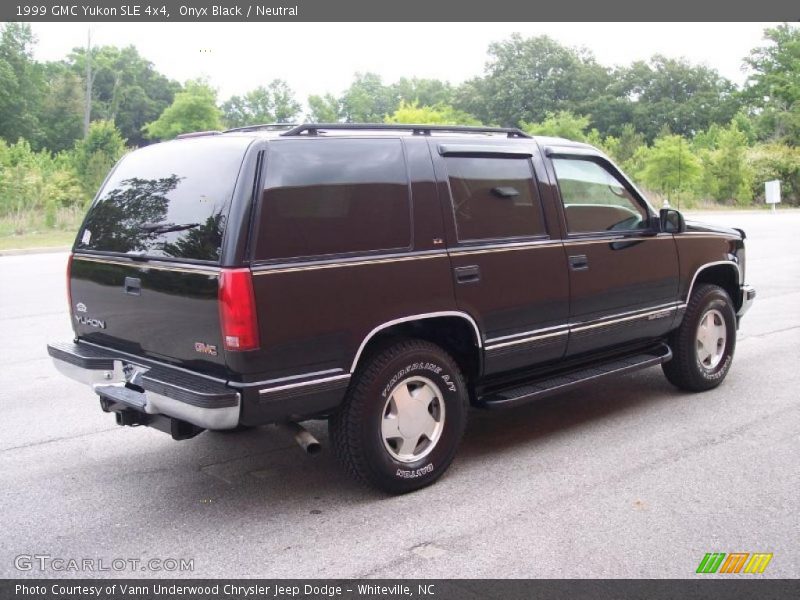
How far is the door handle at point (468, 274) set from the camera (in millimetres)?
4703

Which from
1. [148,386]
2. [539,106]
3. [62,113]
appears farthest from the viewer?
[539,106]

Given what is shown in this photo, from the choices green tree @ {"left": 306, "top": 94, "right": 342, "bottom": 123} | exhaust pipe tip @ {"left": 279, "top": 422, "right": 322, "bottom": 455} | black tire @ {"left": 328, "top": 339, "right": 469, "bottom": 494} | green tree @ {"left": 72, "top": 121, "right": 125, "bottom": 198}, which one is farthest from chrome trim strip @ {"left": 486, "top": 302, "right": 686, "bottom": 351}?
green tree @ {"left": 306, "top": 94, "right": 342, "bottom": 123}

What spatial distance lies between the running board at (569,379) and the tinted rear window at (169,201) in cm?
198

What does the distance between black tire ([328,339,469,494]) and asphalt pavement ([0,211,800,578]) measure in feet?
0.47

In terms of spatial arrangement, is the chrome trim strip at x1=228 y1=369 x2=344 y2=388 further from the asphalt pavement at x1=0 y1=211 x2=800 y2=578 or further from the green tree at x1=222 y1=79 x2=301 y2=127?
the green tree at x1=222 y1=79 x2=301 y2=127

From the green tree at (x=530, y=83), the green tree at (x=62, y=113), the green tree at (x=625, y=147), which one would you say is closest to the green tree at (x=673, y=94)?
the green tree at (x=530, y=83)

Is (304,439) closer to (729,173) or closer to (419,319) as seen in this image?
(419,319)

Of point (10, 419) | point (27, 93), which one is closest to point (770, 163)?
point (10, 419)

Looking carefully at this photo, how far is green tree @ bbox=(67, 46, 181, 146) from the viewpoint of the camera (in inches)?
3194

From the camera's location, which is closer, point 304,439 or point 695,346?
point 304,439

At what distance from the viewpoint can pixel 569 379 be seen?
5410 mm

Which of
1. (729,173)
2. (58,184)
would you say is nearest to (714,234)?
(58,184)

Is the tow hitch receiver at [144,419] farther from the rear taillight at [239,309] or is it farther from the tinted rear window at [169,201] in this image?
the tinted rear window at [169,201]

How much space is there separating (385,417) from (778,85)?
67.9m
